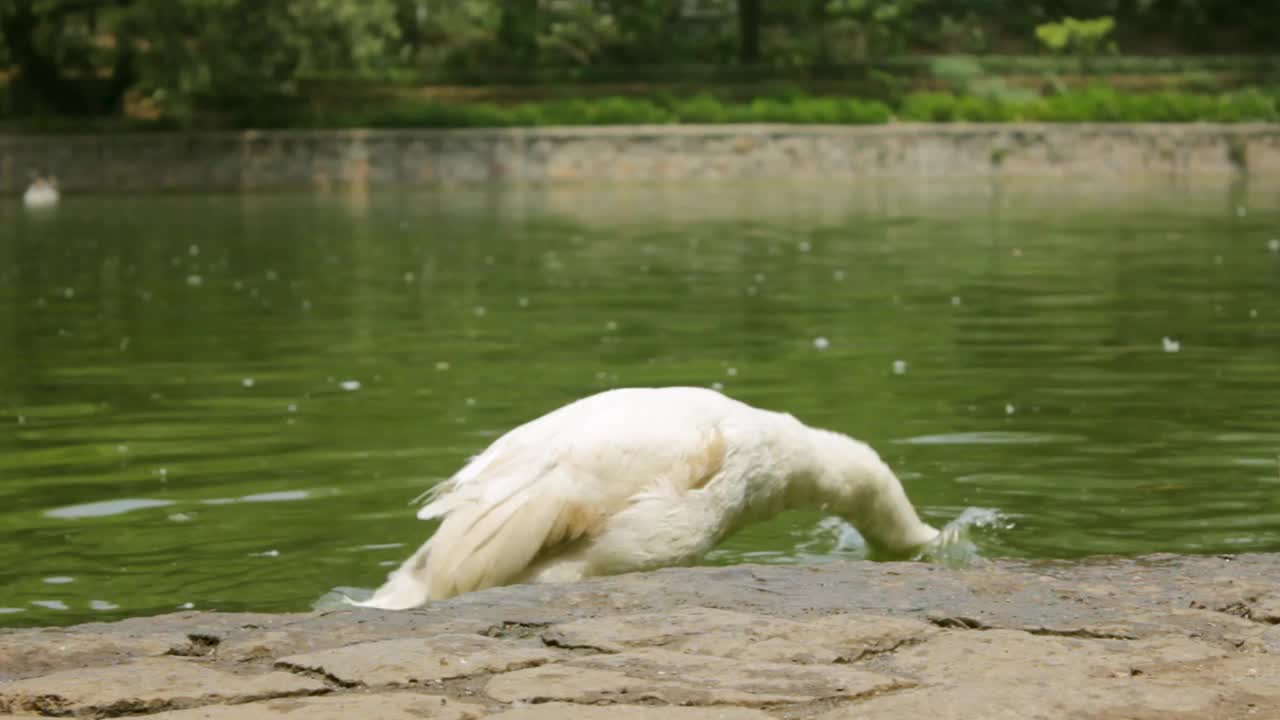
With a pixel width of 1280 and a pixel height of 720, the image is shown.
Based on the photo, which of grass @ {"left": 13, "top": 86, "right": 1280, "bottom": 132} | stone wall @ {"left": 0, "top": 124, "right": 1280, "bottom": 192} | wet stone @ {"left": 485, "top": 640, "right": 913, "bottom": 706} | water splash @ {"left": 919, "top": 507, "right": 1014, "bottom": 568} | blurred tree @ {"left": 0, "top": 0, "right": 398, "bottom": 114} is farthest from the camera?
grass @ {"left": 13, "top": 86, "right": 1280, "bottom": 132}

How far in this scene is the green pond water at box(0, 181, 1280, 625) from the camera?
7449 mm

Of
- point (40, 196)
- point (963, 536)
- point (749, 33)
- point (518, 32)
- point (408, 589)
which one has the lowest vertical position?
point (40, 196)

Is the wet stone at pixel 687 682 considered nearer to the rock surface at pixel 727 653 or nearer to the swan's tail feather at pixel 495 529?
the rock surface at pixel 727 653

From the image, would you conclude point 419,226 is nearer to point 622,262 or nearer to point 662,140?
point 622,262

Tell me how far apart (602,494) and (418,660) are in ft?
4.99

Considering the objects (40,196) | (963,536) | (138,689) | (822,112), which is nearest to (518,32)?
(822,112)

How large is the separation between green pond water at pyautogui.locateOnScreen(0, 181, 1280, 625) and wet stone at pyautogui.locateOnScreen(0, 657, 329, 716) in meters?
2.31

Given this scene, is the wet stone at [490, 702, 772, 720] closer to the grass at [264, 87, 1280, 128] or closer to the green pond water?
the green pond water

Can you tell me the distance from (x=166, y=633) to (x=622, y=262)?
1516 cm

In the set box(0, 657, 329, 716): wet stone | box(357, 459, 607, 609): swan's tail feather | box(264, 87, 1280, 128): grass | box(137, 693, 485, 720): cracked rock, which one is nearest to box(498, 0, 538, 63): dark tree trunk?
box(264, 87, 1280, 128): grass

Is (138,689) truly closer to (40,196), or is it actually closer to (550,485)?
(550,485)

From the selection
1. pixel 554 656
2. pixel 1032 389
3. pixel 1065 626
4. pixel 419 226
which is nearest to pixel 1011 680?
pixel 1065 626

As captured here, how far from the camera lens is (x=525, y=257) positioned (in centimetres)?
2023

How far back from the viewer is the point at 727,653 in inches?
166
